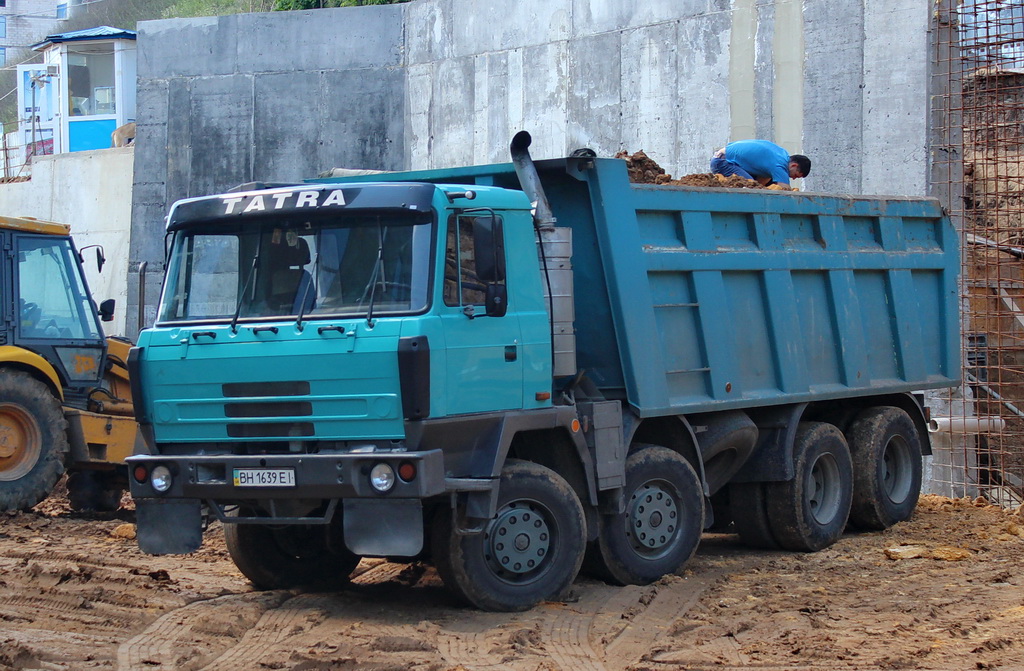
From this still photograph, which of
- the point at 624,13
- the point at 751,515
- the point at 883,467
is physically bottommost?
the point at 751,515

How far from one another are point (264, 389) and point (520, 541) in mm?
1724

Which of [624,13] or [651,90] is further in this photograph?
[624,13]

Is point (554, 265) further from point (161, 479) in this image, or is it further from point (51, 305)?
point (51, 305)

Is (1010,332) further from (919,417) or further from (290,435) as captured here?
(290,435)

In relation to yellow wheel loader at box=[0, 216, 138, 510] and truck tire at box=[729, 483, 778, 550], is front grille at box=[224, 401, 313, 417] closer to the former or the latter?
truck tire at box=[729, 483, 778, 550]

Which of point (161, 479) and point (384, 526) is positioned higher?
point (161, 479)

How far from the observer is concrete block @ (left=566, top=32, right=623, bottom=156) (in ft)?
55.7

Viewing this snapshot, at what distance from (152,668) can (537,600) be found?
2.28 m

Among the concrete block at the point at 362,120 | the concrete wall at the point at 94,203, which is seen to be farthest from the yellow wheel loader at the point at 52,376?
the concrete wall at the point at 94,203

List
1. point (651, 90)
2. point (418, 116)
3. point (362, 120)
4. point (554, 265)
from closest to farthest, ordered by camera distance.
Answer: point (554, 265), point (651, 90), point (418, 116), point (362, 120)

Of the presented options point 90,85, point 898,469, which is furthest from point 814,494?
point 90,85

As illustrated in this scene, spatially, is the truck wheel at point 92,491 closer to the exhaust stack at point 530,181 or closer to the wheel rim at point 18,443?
the wheel rim at point 18,443

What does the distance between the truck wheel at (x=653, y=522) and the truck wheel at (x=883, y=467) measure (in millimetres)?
2539

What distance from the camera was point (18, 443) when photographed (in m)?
11.2
